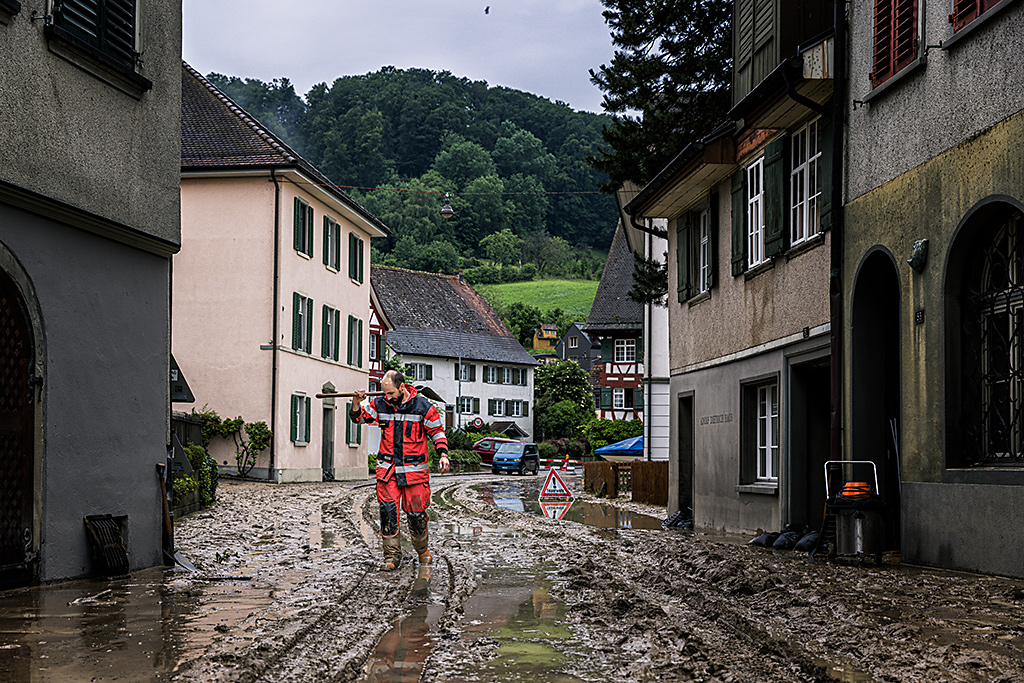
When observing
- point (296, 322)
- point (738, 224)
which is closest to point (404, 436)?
point (738, 224)

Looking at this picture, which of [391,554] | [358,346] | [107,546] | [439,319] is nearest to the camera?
[107,546]

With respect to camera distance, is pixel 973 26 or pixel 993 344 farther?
pixel 993 344

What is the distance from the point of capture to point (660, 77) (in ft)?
74.4

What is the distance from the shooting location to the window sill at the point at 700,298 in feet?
65.7

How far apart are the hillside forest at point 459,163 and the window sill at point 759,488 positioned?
99369mm

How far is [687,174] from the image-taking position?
61.6ft

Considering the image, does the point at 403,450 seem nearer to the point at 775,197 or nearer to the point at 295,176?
the point at 775,197

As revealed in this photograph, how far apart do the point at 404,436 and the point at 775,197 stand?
6.87 meters

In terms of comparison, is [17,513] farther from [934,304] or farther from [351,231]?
[351,231]

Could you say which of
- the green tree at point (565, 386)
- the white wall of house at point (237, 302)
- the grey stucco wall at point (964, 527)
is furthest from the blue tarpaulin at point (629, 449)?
the green tree at point (565, 386)

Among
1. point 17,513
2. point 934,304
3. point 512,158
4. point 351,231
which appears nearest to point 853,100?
point 934,304

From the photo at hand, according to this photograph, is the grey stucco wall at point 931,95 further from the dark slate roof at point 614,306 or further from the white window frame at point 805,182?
the dark slate roof at point 614,306

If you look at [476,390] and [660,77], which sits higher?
[660,77]

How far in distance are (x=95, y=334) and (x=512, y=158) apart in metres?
119
